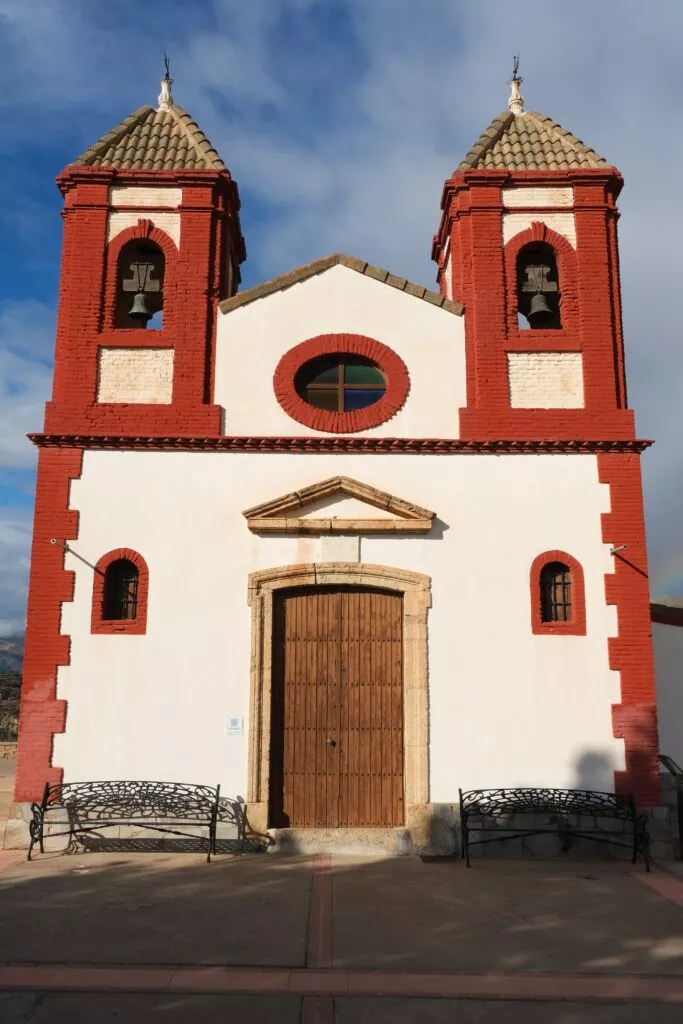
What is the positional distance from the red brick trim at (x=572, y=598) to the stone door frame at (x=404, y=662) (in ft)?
4.28

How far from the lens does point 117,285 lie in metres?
11.4

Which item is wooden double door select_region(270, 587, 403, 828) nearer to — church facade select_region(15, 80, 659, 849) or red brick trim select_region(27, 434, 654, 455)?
church facade select_region(15, 80, 659, 849)

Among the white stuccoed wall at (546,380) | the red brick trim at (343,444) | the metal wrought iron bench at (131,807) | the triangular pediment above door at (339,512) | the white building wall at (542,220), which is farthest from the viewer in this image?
the white building wall at (542,220)

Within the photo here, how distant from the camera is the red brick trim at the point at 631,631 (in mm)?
9727

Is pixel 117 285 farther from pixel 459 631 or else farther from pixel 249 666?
pixel 459 631

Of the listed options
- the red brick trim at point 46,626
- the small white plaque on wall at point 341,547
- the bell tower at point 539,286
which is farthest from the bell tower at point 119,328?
the bell tower at point 539,286

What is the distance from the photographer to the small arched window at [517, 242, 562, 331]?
11430mm

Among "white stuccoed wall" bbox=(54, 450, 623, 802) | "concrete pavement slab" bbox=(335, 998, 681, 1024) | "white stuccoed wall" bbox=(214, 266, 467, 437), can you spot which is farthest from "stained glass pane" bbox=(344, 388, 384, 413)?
"concrete pavement slab" bbox=(335, 998, 681, 1024)

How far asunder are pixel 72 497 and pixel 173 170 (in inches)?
189

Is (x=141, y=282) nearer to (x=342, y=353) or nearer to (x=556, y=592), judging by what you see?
(x=342, y=353)

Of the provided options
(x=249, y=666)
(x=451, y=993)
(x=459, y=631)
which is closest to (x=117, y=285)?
(x=249, y=666)

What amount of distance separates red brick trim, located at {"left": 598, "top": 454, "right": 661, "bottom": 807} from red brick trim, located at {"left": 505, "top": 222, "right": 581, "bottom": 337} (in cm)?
182

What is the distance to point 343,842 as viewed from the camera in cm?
953

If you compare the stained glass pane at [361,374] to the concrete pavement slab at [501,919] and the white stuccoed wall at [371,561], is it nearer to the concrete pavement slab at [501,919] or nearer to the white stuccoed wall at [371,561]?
the white stuccoed wall at [371,561]
